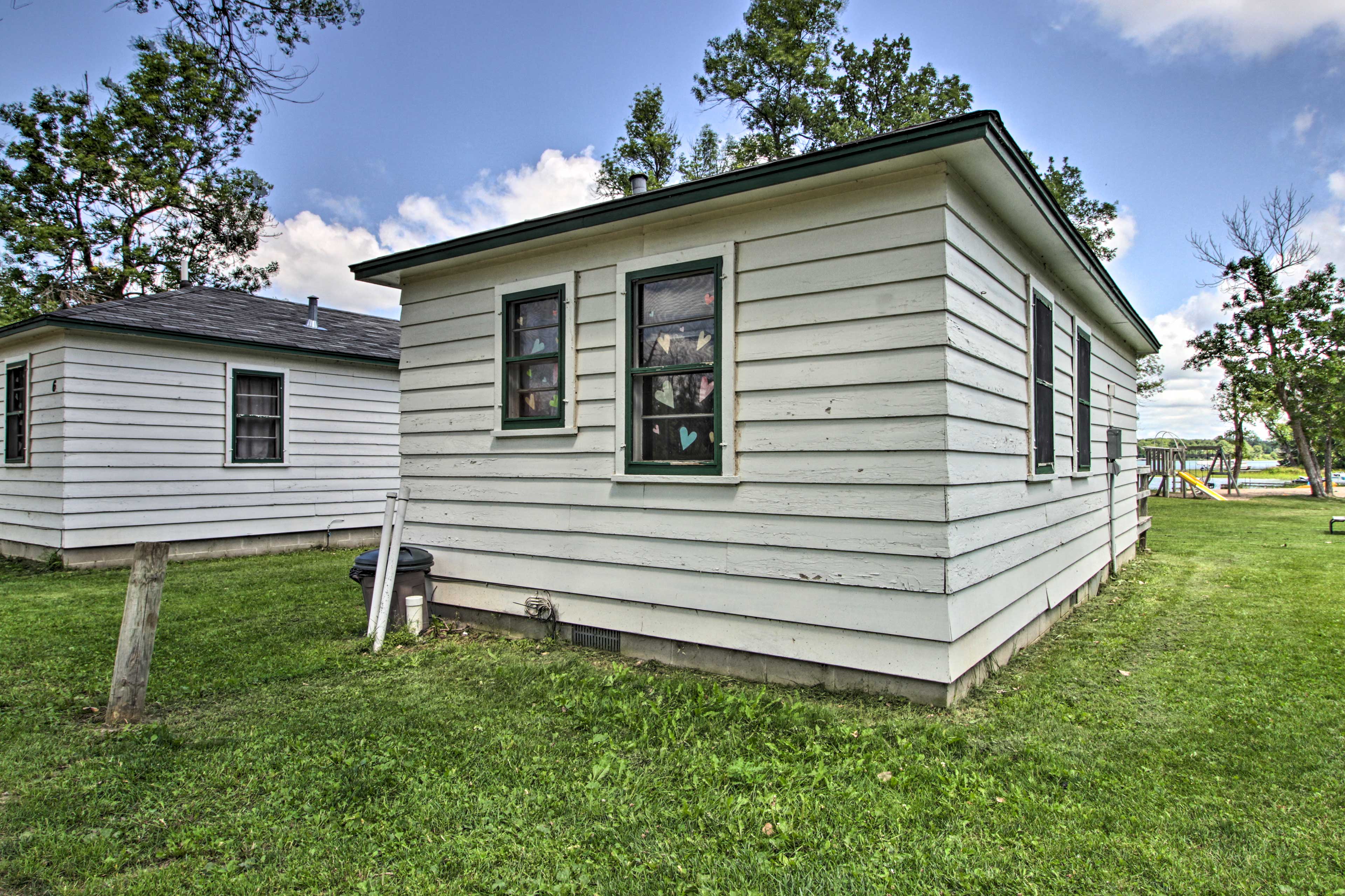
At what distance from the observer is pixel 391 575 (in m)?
5.62

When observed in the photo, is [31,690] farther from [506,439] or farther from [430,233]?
[430,233]

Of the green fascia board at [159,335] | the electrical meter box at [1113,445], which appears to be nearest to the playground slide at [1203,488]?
the electrical meter box at [1113,445]

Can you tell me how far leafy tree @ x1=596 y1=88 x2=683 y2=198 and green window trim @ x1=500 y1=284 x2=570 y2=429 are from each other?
19.7 meters

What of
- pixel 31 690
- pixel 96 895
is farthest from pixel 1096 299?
pixel 31 690

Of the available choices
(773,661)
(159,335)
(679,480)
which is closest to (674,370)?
(679,480)

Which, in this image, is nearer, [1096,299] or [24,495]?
[1096,299]

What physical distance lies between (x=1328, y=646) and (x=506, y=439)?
6286 mm

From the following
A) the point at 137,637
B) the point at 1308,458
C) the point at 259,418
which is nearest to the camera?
the point at 137,637

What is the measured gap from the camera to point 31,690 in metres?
4.43

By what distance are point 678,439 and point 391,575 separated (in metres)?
2.56

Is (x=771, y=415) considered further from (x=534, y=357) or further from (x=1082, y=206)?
(x=1082, y=206)

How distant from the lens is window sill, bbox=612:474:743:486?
4.57 m

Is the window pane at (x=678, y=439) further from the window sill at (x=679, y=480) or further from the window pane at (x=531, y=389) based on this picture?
the window pane at (x=531, y=389)

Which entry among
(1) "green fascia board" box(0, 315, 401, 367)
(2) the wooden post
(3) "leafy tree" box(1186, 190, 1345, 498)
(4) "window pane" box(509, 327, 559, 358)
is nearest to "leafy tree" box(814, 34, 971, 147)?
(3) "leafy tree" box(1186, 190, 1345, 498)
